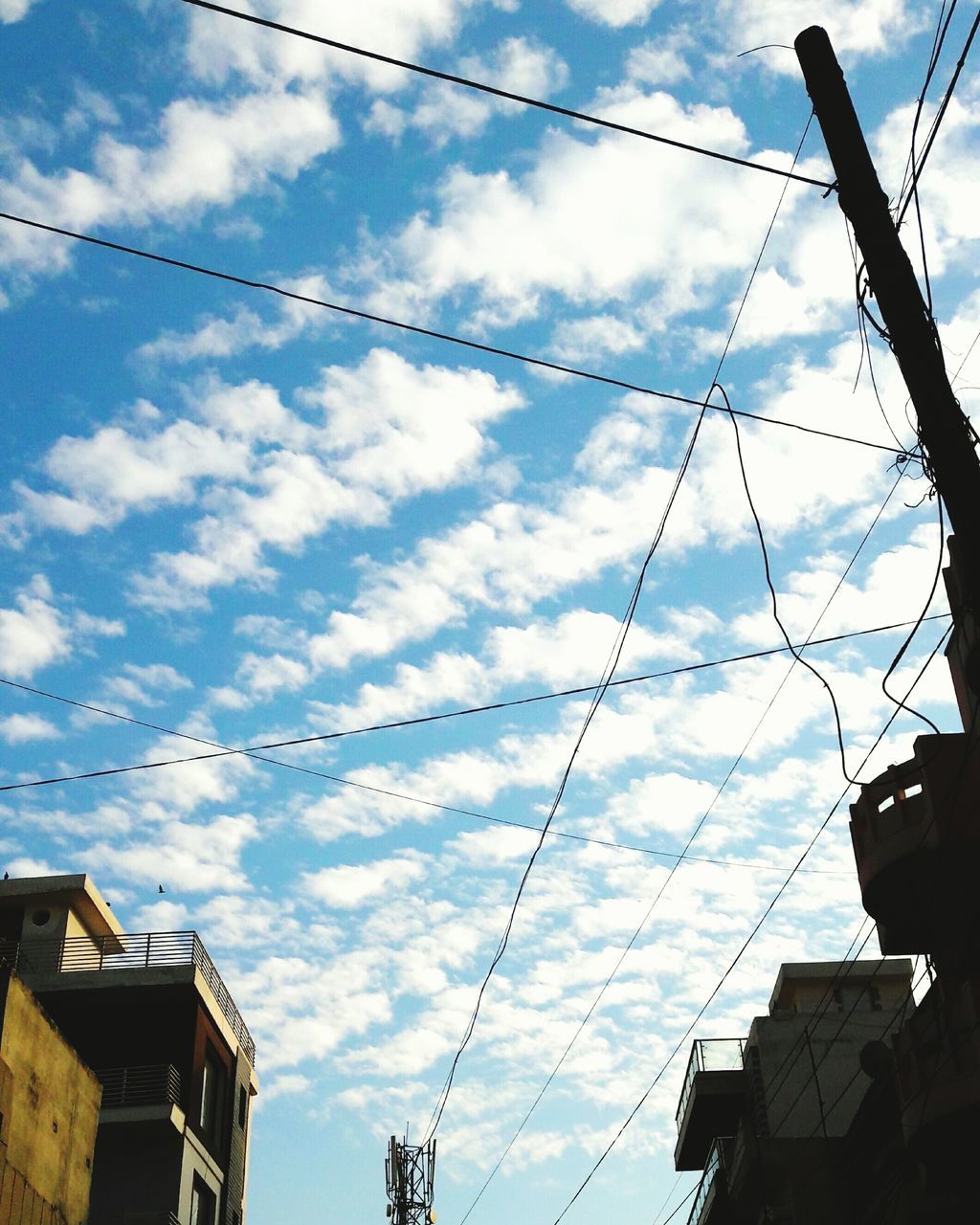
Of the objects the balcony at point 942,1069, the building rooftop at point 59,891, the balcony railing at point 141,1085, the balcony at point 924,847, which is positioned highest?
the building rooftop at point 59,891

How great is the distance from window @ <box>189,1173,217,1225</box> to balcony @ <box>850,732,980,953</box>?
1939 centimetres

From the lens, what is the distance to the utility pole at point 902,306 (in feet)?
21.1

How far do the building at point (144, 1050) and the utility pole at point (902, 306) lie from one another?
2655 centimetres

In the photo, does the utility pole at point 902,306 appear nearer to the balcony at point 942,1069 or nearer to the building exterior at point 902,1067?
the building exterior at point 902,1067

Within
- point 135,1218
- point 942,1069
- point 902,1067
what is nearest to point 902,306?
point 942,1069

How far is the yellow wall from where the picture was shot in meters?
15.3

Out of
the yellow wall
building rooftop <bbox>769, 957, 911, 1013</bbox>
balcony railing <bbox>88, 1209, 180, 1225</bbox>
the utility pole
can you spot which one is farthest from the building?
the utility pole

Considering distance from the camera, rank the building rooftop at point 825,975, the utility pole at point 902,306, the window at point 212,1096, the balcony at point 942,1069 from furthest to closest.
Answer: the building rooftop at point 825,975, the window at point 212,1096, the balcony at point 942,1069, the utility pole at point 902,306

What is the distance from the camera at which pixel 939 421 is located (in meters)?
6.64

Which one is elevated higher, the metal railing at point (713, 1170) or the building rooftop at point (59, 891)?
the building rooftop at point (59, 891)

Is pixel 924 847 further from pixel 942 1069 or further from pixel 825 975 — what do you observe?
pixel 825 975

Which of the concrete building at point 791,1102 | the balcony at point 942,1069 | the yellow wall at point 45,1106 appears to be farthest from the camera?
the concrete building at point 791,1102

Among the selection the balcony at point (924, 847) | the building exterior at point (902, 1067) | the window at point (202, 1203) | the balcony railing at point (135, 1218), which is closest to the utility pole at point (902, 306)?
the building exterior at point (902, 1067)

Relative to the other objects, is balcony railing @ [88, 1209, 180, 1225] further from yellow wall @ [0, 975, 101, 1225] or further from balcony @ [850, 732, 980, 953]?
balcony @ [850, 732, 980, 953]
